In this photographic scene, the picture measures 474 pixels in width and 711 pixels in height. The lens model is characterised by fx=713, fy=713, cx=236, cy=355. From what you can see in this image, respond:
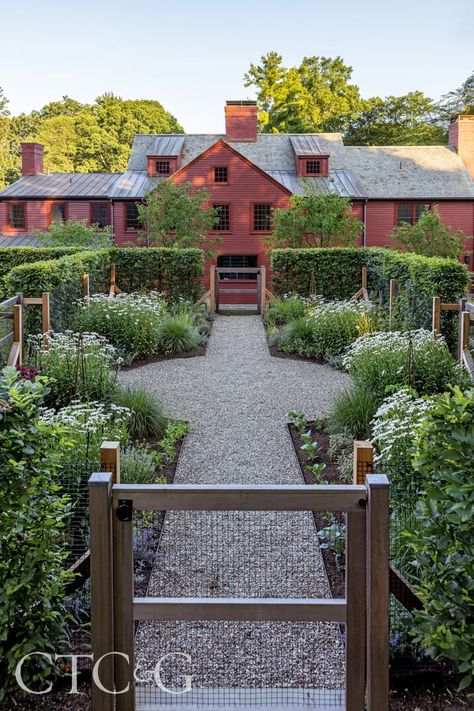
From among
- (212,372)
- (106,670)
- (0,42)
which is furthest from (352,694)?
(0,42)

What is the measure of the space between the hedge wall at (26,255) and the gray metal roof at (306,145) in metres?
16.7

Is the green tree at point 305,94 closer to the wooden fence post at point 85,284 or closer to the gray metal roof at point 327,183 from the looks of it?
the gray metal roof at point 327,183

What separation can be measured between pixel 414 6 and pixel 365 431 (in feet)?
64.0

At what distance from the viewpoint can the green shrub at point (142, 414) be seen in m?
8.12

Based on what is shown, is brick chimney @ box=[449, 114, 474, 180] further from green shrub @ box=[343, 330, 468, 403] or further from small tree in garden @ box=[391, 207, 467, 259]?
green shrub @ box=[343, 330, 468, 403]

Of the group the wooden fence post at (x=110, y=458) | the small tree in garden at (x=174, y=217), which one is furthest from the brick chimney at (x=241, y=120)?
the wooden fence post at (x=110, y=458)

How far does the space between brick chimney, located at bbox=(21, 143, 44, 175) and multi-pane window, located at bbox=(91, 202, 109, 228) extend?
4.76 meters

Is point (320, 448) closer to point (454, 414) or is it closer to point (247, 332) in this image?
point (454, 414)

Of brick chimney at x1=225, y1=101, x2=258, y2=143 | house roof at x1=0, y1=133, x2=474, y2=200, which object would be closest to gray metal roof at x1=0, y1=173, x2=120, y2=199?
house roof at x1=0, y1=133, x2=474, y2=200

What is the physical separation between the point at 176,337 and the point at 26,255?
493cm

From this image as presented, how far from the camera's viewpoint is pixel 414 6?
22688 millimetres

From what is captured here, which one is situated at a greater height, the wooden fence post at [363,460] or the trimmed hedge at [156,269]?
the trimmed hedge at [156,269]

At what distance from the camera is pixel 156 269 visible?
18422 millimetres

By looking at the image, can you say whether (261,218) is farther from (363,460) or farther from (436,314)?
(363,460)
